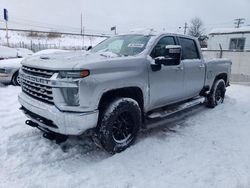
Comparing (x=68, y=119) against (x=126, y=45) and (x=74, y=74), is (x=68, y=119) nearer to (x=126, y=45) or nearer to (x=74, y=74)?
(x=74, y=74)

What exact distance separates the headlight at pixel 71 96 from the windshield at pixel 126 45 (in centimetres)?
140

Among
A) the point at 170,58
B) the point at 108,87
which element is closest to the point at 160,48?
the point at 170,58

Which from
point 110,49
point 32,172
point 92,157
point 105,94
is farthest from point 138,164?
point 110,49

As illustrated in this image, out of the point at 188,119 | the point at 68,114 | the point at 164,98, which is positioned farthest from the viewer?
the point at 188,119

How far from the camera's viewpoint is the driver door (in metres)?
4.09

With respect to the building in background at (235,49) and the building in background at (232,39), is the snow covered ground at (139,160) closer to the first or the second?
the building in background at (235,49)

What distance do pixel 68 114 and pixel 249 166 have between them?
8.69 ft

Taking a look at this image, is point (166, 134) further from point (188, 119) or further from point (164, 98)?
point (188, 119)

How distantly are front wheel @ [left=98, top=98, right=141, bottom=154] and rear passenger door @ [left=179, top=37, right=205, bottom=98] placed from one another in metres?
1.74

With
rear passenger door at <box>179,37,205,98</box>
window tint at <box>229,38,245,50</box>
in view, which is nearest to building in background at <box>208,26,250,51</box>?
window tint at <box>229,38,245,50</box>

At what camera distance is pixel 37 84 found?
3391mm

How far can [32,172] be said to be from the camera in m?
3.08

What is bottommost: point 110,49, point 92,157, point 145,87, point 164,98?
point 92,157

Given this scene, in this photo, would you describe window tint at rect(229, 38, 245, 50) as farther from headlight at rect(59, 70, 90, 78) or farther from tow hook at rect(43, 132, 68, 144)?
headlight at rect(59, 70, 90, 78)
